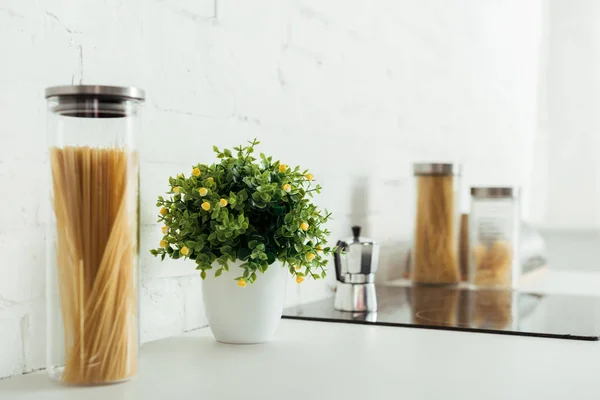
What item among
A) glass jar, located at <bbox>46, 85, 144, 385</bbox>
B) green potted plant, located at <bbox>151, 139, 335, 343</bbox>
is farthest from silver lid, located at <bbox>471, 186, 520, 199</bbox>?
glass jar, located at <bbox>46, 85, 144, 385</bbox>

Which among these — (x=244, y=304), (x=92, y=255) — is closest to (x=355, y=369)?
(x=244, y=304)

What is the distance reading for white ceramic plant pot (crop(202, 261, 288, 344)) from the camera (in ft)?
3.59

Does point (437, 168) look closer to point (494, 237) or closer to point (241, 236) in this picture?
point (494, 237)

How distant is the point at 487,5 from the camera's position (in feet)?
9.36

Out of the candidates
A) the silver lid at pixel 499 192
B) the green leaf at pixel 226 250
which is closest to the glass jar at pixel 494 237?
the silver lid at pixel 499 192

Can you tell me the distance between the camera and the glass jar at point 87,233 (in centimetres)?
81

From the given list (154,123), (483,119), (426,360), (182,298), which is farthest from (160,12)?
(483,119)

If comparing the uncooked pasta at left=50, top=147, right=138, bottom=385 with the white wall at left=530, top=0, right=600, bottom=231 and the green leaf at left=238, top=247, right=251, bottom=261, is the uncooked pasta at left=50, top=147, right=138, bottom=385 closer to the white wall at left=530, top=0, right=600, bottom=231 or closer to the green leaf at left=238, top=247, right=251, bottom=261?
the green leaf at left=238, top=247, right=251, bottom=261

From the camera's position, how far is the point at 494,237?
6.45ft

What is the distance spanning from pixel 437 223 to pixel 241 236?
1.02m

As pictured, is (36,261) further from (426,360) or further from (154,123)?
(426,360)

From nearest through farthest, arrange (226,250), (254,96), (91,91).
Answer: (91,91) → (226,250) → (254,96)

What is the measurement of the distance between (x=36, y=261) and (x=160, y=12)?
442 mm

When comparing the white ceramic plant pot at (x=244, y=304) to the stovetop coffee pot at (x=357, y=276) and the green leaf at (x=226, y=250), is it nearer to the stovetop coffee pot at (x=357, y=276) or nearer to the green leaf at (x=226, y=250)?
the green leaf at (x=226, y=250)
